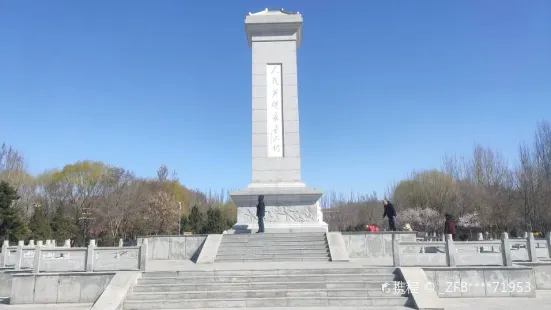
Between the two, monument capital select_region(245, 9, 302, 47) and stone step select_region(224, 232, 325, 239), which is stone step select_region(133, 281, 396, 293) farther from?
monument capital select_region(245, 9, 302, 47)

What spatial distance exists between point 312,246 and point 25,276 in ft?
21.9

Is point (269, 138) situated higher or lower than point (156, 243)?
higher

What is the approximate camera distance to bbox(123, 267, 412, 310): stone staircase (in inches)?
282

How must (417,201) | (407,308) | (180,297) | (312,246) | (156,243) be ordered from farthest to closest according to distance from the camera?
1. (417,201)
2. (156,243)
3. (312,246)
4. (180,297)
5. (407,308)

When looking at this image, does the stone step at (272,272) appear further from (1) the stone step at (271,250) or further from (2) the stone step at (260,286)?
(1) the stone step at (271,250)

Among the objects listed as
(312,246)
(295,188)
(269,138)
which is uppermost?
(269,138)

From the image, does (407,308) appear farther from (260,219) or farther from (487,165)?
(487,165)

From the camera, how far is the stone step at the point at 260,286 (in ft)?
24.7

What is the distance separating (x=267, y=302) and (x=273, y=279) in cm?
67

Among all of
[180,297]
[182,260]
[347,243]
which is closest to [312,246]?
[347,243]

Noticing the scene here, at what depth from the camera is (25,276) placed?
312 inches

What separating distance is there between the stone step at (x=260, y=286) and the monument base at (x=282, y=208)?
216 inches

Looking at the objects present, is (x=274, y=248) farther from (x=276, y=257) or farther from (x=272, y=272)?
(x=272, y=272)

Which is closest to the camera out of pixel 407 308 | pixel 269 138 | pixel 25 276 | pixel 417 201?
pixel 407 308
